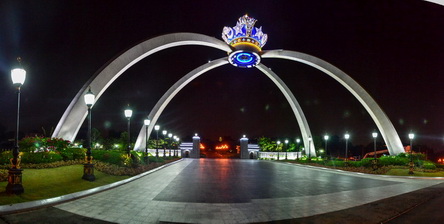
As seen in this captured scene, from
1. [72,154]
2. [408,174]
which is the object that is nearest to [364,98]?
[408,174]

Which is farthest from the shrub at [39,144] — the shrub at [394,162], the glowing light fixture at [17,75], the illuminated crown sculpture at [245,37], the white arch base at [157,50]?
the illuminated crown sculpture at [245,37]

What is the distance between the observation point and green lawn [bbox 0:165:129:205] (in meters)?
7.97

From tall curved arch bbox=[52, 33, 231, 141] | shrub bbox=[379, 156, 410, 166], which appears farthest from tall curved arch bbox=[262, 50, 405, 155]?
tall curved arch bbox=[52, 33, 231, 141]

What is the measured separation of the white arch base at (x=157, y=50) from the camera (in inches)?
953

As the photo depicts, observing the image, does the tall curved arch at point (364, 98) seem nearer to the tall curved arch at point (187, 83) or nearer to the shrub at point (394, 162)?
the tall curved arch at point (187, 83)

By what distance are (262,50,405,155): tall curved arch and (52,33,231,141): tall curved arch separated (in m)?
15.7

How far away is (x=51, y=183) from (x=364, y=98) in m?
38.4

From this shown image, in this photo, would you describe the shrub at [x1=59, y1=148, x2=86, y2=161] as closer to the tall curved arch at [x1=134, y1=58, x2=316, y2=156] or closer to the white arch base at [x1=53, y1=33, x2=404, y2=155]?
the white arch base at [x1=53, y1=33, x2=404, y2=155]

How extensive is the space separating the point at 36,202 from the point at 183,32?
29.9 metres

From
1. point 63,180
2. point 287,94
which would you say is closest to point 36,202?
point 63,180

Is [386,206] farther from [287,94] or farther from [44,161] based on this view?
[287,94]

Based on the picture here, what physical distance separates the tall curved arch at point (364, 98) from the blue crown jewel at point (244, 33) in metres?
4.81

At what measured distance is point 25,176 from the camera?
1039 cm

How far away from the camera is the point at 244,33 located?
3719 cm
